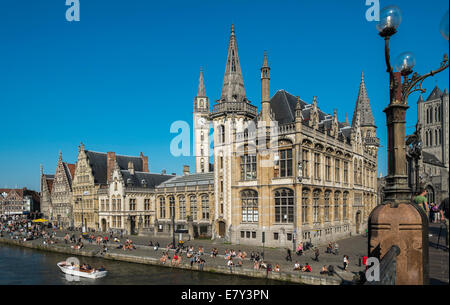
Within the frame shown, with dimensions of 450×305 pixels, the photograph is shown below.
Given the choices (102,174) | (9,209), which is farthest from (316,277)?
(9,209)

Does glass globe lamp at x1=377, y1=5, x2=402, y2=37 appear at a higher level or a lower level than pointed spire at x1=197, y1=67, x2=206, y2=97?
lower

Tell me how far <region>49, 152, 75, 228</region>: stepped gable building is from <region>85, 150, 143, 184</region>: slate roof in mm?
11764

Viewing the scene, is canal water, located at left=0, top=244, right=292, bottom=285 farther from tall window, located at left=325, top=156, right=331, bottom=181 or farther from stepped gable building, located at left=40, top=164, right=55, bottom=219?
stepped gable building, located at left=40, top=164, right=55, bottom=219

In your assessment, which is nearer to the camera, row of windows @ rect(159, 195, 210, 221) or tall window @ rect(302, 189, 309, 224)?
tall window @ rect(302, 189, 309, 224)

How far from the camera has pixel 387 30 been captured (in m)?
9.24

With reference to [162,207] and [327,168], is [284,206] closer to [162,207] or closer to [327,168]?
[327,168]

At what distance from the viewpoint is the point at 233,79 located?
4528 centimetres

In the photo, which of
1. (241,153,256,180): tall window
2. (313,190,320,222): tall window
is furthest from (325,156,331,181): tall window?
(241,153,256,180): tall window

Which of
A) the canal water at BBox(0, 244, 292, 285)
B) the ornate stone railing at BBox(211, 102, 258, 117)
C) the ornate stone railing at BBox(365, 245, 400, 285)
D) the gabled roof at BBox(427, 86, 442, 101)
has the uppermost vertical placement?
the gabled roof at BBox(427, 86, 442, 101)

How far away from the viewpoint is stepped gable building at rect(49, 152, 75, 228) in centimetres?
7681

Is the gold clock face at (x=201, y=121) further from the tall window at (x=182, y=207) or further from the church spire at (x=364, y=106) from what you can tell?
the church spire at (x=364, y=106)

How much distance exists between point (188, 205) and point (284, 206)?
851 inches

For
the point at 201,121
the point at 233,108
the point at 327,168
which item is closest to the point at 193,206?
the point at 233,108

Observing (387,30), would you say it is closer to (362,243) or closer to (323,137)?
(323,137)
